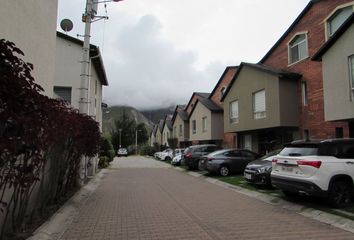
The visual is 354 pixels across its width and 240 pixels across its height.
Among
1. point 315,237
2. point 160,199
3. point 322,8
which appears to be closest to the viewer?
point 315,237

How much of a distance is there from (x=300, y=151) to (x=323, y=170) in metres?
1.00

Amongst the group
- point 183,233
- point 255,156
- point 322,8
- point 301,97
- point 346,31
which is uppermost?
point 322,8

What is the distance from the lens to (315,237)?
7047mm

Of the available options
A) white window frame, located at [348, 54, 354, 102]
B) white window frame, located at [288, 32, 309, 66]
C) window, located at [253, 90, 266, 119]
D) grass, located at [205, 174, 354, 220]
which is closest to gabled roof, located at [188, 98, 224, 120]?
window, located at [253, 90, 266, 119]

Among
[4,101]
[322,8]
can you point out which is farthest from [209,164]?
[4,101]

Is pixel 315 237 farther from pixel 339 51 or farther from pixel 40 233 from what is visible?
pixel 339 51

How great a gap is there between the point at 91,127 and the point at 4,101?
880 cm

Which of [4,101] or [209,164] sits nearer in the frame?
[4,101]

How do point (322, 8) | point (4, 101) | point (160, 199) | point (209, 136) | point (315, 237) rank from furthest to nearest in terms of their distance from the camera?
point (209, 136), point (322, 8), point (160, 199), point (315, 237), point (4, 101)

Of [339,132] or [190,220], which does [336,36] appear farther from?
[190,220]

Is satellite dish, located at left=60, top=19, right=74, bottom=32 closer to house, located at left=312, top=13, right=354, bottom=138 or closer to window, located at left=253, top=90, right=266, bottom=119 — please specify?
window, located at left=253, top=90, right=266, bottom=119

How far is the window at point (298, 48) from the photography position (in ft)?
70.8

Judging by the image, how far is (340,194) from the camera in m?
9.59

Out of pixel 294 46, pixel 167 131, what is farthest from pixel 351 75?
pixel 167 131
